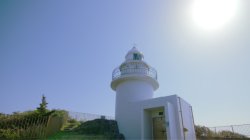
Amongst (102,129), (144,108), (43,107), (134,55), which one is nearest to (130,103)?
(144,108)

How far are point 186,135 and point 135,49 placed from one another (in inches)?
330

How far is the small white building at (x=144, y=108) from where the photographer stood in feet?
35.7

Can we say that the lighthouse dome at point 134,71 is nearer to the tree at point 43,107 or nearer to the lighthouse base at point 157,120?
the lighthouse base at point 157,120

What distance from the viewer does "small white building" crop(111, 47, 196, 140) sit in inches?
428

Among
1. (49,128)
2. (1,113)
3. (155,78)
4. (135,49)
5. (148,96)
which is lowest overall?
(49,128)

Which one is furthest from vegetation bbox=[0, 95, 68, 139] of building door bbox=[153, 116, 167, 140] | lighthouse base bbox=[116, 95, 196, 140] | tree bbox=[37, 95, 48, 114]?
building door bbox=[153, 116, 167, 140]

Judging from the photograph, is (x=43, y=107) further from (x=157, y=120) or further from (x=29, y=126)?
(x=157, y=120)

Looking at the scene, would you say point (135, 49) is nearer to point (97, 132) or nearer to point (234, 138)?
point (97, 132)

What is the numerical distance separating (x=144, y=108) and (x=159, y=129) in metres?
1.76

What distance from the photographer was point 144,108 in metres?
11.7

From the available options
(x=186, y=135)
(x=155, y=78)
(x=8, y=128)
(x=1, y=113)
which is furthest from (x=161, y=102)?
(x=1, y=113)

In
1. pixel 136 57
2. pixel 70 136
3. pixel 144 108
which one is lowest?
pixel 70 136

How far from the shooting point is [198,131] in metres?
16.2

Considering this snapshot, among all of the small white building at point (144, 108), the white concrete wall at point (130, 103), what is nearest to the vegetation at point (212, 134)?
the small white building at point (144, 108)
